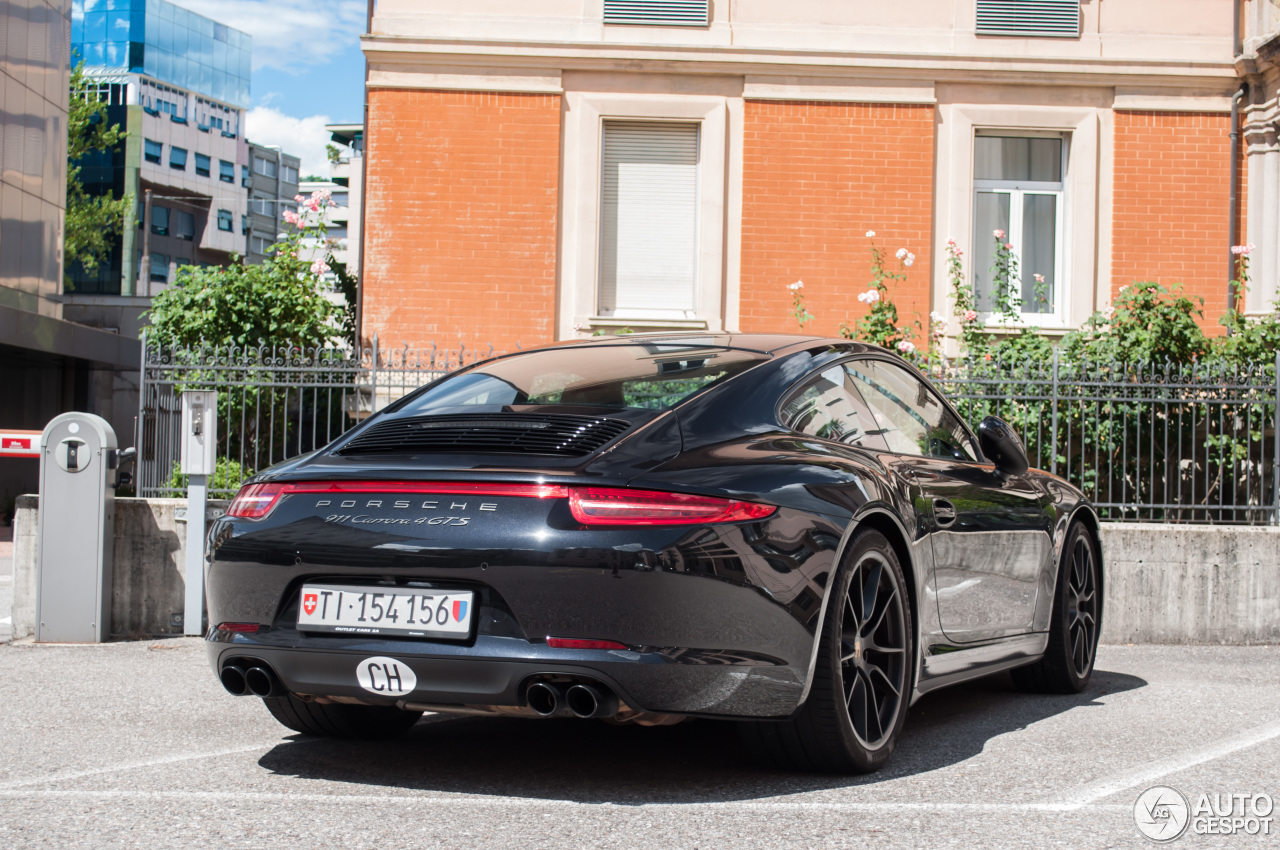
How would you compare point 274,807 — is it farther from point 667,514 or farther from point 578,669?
point 667,514

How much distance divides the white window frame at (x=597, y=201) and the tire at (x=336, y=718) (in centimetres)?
920

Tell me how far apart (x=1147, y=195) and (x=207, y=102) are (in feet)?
271

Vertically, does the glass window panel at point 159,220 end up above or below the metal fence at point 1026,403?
above

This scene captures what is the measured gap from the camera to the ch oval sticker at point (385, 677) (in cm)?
367

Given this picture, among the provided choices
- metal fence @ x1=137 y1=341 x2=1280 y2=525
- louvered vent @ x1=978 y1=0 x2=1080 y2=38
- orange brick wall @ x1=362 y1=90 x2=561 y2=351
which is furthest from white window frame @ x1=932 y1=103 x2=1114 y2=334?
metal fence @ x1=137 y1=341 x2=1280 y2=525

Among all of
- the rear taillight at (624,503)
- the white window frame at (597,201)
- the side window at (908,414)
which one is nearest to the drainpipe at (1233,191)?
the white window frame at (597,201)

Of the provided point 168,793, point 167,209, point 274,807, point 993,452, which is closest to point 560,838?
point 274,807

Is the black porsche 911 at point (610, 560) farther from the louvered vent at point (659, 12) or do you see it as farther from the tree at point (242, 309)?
the louvered vent at point (659, 12)

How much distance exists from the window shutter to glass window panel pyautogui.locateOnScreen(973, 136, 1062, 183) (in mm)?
3048

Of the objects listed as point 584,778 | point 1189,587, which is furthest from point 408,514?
point 1189,587

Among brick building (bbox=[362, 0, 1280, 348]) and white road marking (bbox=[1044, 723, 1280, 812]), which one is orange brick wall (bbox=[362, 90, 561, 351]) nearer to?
brick building (bbox=[362, 0, 1280, 348])

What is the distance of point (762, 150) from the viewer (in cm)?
1369

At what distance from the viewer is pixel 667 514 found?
3.58 m

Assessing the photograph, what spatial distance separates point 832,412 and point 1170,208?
10719mm
